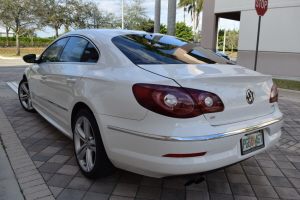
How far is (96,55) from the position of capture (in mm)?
2871

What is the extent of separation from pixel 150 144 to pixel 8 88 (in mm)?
7336

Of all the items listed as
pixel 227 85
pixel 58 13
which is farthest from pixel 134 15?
pixel 227 85

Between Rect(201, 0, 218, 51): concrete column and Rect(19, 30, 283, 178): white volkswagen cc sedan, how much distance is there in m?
12.5

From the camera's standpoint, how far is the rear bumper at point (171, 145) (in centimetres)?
204

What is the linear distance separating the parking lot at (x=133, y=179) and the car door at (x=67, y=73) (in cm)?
46

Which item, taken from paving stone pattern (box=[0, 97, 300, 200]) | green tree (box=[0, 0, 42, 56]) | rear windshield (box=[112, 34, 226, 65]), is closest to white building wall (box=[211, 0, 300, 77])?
paving stone pattern (box=[0, 97, 300, 200])

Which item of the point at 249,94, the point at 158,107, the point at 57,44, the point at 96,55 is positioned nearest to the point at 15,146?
the point at 57,44

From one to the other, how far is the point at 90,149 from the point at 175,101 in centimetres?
117

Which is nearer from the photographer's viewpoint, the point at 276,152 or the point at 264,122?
the point at 264,122

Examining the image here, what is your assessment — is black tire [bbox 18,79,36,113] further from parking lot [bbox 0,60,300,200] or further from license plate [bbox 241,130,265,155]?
license plate [bbox 241,130,265,155]

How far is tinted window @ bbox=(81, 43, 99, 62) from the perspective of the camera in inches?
113

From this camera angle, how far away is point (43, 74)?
3.89 meters

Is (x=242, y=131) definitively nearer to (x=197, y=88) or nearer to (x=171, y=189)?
(x=197, y=88)

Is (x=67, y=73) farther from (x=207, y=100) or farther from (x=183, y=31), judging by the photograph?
(x=183, y=31)
